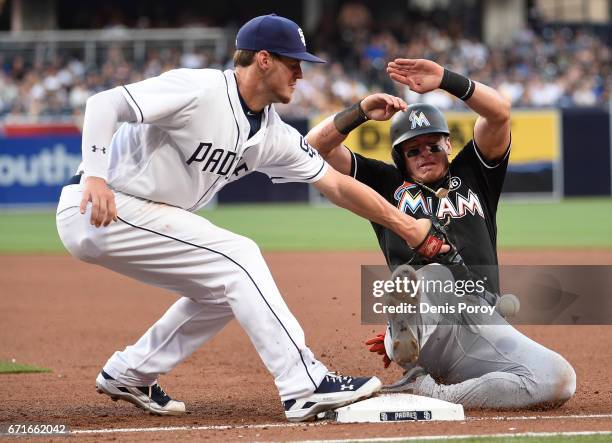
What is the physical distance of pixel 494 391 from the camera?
208 inches

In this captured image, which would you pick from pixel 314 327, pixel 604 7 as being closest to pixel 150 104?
pixel 314 327

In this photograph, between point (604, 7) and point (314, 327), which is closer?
point (314, 327)

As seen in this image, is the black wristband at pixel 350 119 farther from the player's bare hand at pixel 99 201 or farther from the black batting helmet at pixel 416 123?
the player's bare hand at pixel 99 201

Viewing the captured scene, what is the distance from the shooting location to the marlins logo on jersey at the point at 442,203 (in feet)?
18.0

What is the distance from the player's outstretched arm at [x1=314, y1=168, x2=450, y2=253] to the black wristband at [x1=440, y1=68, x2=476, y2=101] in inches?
28.8

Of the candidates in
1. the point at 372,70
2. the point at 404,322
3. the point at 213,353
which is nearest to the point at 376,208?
the point at 404,322

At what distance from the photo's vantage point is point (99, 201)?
15.2 feet

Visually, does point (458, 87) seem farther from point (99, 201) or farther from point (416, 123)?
point (99, 201)

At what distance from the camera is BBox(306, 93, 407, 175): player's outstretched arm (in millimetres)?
5484

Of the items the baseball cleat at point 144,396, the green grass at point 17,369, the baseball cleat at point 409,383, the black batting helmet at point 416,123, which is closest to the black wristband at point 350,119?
the black batting helmet at point 416,123

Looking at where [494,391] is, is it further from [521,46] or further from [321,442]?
[521,46]

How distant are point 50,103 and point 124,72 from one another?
206 cm

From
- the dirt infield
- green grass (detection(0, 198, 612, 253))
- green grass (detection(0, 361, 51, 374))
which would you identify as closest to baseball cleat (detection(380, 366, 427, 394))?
the dirt infield

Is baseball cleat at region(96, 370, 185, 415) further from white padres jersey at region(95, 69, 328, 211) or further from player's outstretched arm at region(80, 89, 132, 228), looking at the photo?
player's outstretched arm at region(80, 89, 132, 228)
